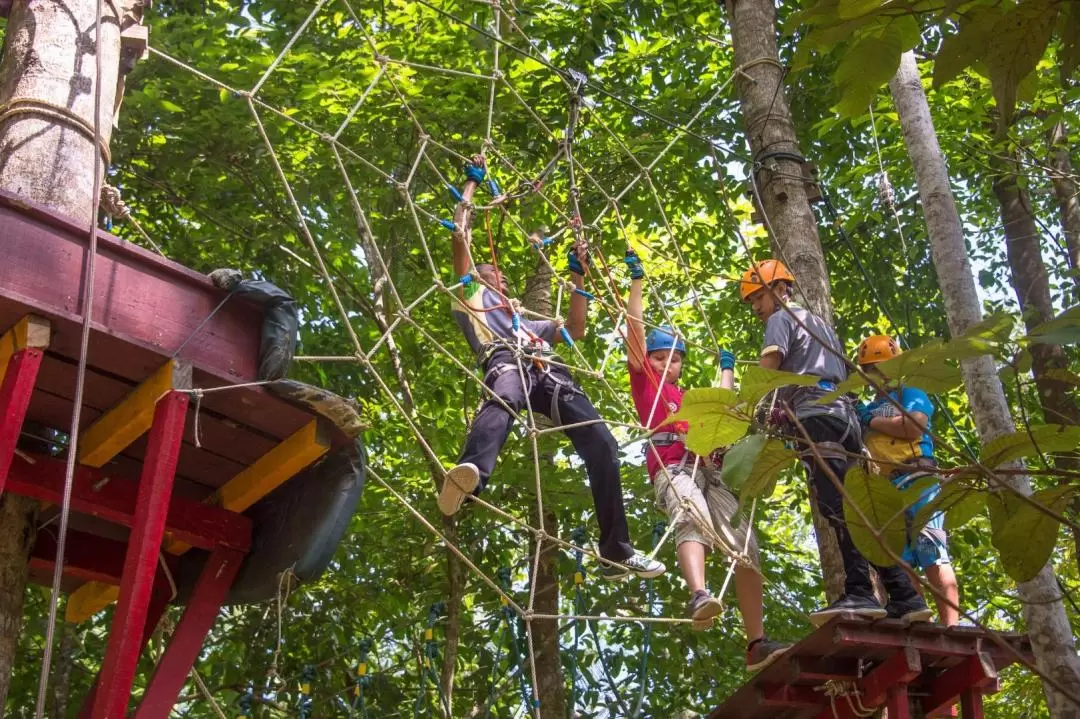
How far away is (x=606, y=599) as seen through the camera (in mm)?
6262

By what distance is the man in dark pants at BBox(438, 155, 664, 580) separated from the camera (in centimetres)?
395

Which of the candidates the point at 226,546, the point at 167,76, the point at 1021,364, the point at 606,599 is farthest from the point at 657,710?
the point at 1021,364

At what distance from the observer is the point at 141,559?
2.95 meters

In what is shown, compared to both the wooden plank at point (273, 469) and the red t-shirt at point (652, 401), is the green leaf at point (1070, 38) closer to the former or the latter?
the wooden plank at point (273, 469)

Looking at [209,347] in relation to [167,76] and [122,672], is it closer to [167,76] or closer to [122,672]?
[122,672]

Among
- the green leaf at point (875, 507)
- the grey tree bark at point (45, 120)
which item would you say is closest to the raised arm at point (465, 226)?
the grey tree bark at point (45, 120)

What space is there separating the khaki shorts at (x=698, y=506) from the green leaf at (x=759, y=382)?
8.38ft

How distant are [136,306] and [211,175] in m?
3.48

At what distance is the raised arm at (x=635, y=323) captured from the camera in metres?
4.32

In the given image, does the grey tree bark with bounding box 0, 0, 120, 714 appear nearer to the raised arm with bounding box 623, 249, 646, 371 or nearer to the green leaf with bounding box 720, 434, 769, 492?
the raised arm with bounding box 623, 249, 646, 371

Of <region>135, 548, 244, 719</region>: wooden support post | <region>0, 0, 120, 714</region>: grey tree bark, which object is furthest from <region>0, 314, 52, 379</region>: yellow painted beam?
<region>135, 548, 244, 719</region>: wooden support post

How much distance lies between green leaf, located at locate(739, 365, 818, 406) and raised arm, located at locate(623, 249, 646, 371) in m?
2.93

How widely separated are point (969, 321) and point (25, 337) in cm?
235

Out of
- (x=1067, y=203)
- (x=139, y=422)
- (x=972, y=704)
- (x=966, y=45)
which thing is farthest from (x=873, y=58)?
(x=1067, y=203)
